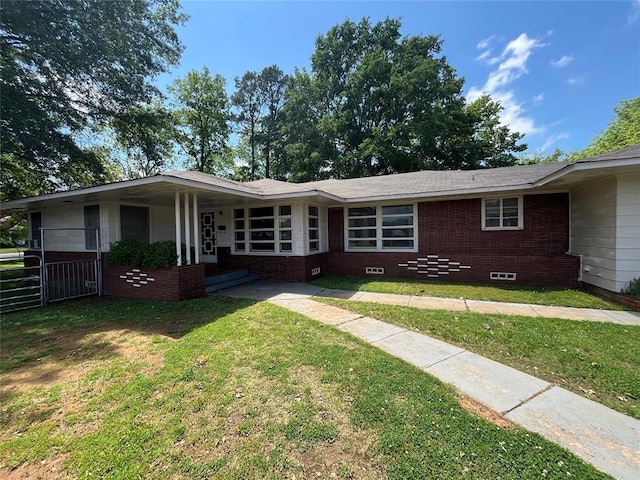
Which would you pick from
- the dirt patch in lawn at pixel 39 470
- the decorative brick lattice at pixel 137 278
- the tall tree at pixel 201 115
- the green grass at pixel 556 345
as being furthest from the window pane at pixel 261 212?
the tall tree at pixel 201 115

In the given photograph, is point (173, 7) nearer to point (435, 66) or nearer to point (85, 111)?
point (85, 111)

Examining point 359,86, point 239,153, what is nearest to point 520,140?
point 359,86

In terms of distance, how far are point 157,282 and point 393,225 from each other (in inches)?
297

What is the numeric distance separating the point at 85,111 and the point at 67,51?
2.95 metres

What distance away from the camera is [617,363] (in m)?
3.60

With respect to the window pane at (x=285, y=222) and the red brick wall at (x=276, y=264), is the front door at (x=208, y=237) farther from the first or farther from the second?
the window pane at (x=285, y=222)

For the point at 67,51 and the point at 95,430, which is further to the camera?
the point at 67,51

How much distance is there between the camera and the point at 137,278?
7621 mm

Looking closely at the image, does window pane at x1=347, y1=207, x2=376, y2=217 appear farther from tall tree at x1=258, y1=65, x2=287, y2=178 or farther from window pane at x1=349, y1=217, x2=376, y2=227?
tall tree at x1=258, y1=65, x2=287, y2=178

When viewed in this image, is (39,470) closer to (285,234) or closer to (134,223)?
(285,234)

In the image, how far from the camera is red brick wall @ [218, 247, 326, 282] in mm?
9445

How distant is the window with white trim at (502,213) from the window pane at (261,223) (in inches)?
277

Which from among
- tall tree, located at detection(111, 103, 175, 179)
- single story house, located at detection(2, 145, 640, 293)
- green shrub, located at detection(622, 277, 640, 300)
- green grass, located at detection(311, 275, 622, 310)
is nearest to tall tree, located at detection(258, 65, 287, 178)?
tall tree, located at detection(111, 103, 175, 179)

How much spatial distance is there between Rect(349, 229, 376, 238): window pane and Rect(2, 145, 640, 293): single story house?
0.05 metres
